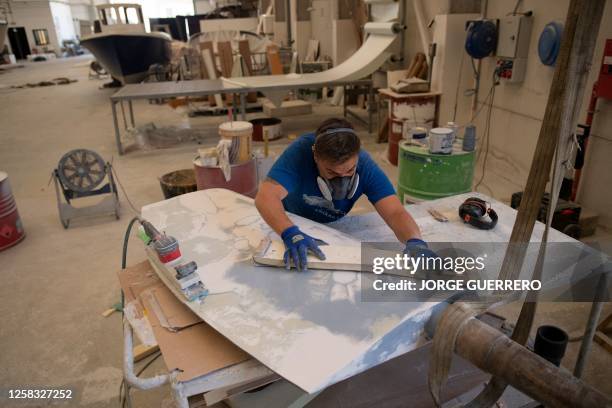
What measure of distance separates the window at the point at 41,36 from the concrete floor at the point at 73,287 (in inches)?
630

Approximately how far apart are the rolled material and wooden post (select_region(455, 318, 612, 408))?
4887 millimetres

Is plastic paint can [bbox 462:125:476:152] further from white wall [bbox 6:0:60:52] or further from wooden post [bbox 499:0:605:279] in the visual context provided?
white wall [bbox 6:0:60:52]

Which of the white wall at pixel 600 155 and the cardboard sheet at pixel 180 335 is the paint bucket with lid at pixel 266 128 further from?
the cardboard sheet at pixel 180 335

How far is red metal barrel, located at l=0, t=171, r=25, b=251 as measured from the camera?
309 cm

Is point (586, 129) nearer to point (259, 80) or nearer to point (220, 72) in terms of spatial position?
point (259, 80)

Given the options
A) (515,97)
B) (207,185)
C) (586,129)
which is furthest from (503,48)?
(207,185)

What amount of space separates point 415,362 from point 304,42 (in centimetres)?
862

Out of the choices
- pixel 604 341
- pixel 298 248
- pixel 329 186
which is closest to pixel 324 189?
pixel 329 186

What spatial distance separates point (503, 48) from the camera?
3.70 metres

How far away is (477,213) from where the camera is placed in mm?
1704

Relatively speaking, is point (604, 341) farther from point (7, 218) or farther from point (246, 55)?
point (246, 55)

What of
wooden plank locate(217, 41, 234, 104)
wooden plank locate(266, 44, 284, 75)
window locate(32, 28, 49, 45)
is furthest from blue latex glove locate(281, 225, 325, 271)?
window locate(32, 28, 49, 45)

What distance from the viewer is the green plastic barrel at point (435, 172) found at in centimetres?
264

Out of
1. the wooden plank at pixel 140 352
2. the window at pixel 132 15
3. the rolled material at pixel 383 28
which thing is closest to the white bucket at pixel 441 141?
the wooden plank at pixel 140 352
